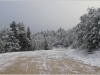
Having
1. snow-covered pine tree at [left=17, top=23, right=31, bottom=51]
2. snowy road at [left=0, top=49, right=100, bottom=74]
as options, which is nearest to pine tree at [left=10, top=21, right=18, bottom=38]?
snow-covered pine tree at [left=17, top=23, right=31, bottom=51]

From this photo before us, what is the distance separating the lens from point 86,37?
36.8ft

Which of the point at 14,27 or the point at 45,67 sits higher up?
the point at 14,27

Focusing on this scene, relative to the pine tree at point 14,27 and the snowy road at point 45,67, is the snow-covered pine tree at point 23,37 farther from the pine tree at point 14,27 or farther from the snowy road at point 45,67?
the snowy road at point 45,67

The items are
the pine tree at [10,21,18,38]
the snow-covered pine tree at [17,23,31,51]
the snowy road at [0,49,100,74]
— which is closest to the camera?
the snowy road at [0,49,100,74]

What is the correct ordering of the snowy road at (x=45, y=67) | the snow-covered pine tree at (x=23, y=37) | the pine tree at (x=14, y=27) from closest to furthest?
the snowy road at (x=45, y=67)
the pine tree at (x=14, y=27)
the snow-covered pine tree at (x=23, y=37)

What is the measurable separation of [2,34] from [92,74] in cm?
2556

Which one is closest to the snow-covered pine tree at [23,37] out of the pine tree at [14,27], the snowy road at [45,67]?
the pine tree at [14,27]

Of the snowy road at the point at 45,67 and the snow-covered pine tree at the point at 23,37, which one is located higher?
the snow-covered pine tree at the point at 23,37

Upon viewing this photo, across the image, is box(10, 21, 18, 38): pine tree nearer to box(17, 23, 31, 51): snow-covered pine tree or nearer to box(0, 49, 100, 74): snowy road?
box(17, 23, 31, 51): snow-covered pine tree

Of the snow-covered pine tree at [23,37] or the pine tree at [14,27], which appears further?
the snow-covered pine tree at [23,37]

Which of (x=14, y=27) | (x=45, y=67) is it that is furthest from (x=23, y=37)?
(x=45, y=67)

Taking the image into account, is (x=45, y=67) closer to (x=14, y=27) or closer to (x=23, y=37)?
(x=23, y=37)

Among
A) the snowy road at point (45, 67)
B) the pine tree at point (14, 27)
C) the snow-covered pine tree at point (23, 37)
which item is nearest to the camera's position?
the snowy road at point (45, 67)

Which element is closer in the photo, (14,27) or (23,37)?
(14,27)
